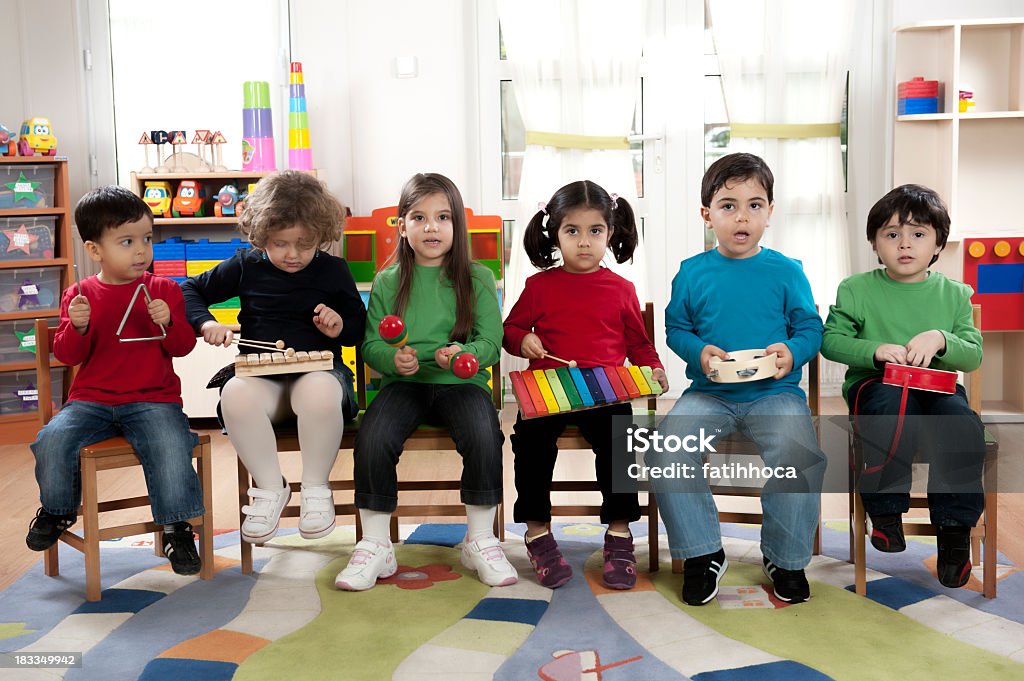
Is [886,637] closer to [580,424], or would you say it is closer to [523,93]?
[580,424]

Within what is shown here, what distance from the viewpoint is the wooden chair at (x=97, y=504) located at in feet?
6.98

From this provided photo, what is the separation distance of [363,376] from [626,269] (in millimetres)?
2104

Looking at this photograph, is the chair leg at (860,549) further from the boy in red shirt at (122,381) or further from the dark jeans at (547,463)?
the boy in red shirt at (122,381)

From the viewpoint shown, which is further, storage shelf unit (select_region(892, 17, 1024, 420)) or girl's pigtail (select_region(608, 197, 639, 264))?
storage shelf unit (select_region(892, 17, 1024, 420))

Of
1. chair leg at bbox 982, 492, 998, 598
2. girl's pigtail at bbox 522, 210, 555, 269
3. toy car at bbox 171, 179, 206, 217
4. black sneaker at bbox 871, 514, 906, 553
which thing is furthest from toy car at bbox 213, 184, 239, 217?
chair leg at bbox 982, 492, 998, 598

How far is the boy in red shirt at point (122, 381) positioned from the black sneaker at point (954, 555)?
1.61 m

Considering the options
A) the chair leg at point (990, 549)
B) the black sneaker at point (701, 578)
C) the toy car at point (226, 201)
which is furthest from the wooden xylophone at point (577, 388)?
the toy car at point (226, 201)

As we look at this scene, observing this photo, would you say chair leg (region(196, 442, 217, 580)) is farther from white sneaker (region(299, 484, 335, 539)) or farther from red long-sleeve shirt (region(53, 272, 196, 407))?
white sneaker (region(299, 484, 335, 539))

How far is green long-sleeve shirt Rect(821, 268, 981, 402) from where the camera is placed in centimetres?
219

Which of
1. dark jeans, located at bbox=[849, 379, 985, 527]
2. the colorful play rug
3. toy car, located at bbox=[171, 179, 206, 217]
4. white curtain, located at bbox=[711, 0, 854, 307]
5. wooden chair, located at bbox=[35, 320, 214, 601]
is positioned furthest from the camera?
white curtain, located at bbox=[711, 0, 854, 307]

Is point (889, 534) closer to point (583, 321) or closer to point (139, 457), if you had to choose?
point (583, 321)

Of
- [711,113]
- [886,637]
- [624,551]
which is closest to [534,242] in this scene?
[624,551]

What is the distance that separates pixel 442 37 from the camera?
4.40 metres

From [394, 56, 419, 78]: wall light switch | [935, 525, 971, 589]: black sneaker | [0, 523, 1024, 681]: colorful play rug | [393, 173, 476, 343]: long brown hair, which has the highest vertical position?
[394, 56, 419, 78]: wall light switch
